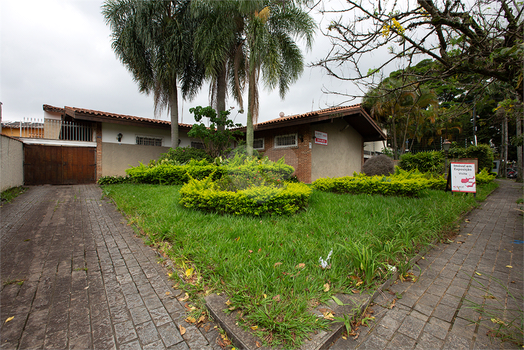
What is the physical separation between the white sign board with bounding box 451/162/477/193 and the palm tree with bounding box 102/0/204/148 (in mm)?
11693

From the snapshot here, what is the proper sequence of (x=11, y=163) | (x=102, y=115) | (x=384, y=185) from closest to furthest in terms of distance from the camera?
1. (x=384, y=185)
2. (x=11, y=163)
3. (x=102, y=115)

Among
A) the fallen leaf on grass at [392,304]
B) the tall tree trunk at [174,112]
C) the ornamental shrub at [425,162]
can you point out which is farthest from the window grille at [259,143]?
the fallen leaf on grass at [392,304]

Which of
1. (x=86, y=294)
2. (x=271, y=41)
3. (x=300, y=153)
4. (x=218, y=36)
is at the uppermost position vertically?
(x=218, y=36)

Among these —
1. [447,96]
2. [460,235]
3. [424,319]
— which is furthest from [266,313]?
[447,96]

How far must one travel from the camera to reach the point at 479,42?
8.20 ft

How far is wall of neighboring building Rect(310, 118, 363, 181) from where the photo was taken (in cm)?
1116

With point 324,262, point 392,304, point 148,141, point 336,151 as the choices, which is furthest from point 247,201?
point 148,141

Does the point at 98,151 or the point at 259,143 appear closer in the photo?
the point at 98,151

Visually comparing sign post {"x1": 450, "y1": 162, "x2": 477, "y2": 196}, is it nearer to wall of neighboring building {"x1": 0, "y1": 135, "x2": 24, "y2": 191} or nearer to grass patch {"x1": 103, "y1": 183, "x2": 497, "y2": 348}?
grass patch {"x1": 103, "y1": 183, "x2": 497, "y2": 348}

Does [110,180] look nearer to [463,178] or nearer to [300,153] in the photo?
[300,153]

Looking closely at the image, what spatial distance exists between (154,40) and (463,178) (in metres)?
13.5

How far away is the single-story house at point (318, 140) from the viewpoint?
35.0 ft

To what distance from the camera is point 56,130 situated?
10719 mm

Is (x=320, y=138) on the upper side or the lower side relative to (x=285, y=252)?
upper
